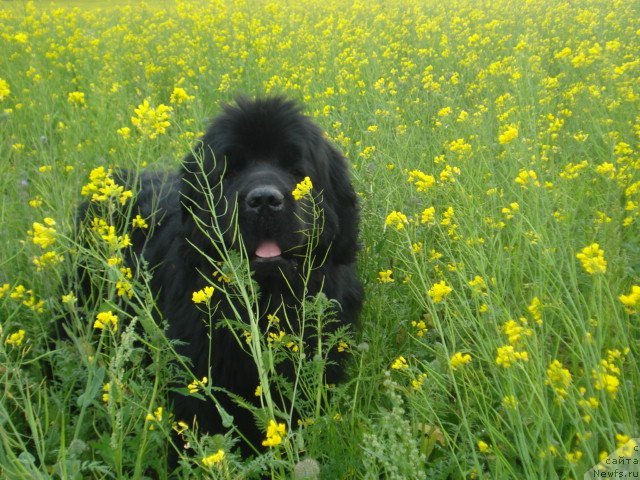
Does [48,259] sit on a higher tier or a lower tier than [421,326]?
higher

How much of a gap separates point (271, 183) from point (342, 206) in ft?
1.75

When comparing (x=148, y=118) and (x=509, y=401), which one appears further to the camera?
(x=148, y=118)

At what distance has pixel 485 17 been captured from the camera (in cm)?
912

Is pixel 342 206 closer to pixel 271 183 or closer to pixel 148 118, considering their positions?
pixel 271 183

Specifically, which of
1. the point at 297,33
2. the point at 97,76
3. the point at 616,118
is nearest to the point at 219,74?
the point at 97,76

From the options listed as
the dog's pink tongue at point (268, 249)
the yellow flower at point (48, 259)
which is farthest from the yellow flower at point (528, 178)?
the yellow flower at point (48, 259)

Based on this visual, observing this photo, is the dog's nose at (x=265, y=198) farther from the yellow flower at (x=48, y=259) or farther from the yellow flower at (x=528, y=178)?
the yellow flower at (x=528, y=178)

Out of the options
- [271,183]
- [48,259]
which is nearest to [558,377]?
[271,183]

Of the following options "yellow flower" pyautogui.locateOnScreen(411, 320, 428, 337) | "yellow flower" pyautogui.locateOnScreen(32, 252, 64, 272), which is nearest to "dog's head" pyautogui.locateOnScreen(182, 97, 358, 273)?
"yellow flower" pyautogui.locateOnScreen(411, 320, 428, 337)

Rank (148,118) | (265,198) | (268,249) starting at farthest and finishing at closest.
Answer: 1. (268,249)
2. (265,198)
3. (148,118)

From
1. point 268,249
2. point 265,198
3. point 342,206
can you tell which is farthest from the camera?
point 342,206

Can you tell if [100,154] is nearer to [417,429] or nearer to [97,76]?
[97,76]

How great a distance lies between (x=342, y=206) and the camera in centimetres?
274

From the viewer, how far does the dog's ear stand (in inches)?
102
